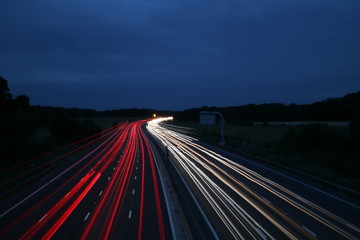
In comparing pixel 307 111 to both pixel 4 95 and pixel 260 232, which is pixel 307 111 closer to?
pixel 4 95

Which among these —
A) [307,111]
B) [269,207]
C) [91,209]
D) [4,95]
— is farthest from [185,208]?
[307,111]

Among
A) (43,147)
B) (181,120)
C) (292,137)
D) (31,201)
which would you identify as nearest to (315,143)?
(292,137)

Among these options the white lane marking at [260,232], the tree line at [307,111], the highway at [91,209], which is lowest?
the highway at [91,209]

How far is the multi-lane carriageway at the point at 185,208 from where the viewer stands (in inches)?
435

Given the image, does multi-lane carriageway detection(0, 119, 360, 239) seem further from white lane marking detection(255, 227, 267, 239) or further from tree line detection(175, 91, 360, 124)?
tree line detection(175, 91, 360, 124)

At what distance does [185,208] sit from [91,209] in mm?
4663

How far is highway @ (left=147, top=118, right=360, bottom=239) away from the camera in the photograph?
10.9 meters

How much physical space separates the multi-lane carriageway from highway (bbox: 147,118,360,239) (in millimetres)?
38

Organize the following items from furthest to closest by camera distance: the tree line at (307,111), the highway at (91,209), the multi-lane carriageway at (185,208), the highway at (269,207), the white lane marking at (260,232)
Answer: the tree line at (307,111) < the highway at (91,209) < the multi-lane carriageway at (185,208) < the highway at (269,207) < the white lane marking at (260,232)

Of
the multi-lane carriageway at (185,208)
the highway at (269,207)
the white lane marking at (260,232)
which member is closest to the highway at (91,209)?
the multi-lane carriageway at (185,208)

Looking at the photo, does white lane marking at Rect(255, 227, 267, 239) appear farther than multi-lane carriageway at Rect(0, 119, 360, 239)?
No

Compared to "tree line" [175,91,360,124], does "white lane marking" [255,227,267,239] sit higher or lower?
lower

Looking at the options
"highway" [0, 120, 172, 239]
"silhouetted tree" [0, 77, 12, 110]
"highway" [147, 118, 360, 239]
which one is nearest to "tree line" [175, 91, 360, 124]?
"highway" [147, 118, 360, 239]

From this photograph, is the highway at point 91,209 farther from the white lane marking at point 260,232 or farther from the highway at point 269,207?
the white lane marking at point 260,232
